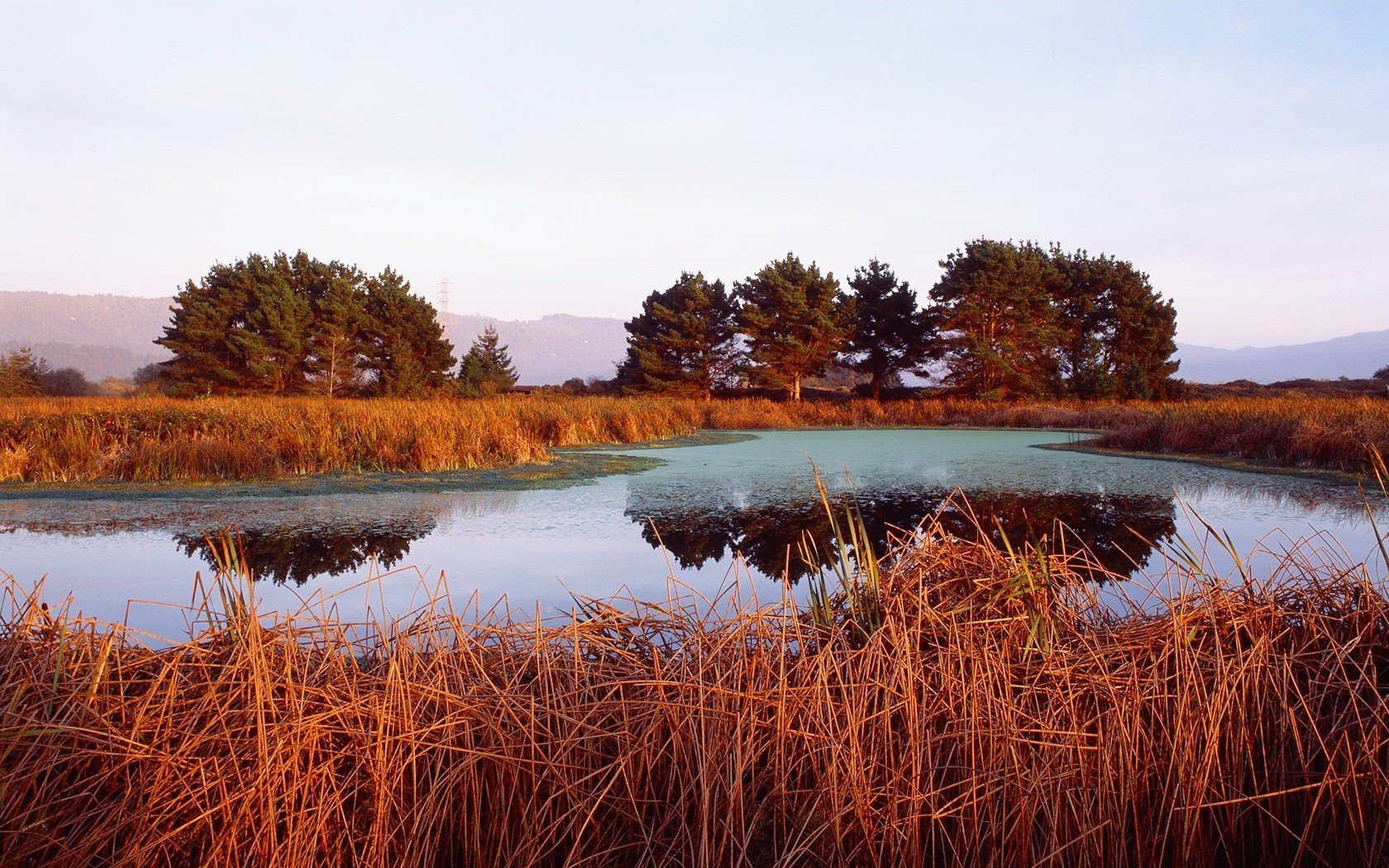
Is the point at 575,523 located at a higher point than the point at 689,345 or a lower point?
lower

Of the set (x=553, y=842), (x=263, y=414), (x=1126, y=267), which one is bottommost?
(x=553, y=842)

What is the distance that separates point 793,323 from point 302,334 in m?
16.1

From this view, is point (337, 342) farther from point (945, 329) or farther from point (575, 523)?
point (575, 523)

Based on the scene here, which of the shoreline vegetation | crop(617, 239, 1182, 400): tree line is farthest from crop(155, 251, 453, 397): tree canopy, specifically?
the shoreline vegetation

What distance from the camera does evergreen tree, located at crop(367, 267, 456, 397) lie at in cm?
2944

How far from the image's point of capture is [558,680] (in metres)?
1.96

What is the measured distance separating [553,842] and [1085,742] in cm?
111

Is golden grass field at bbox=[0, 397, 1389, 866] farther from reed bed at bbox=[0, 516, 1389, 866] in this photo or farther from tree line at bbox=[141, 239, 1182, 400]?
tree line at bbox=[141, 239, 1182, 400]

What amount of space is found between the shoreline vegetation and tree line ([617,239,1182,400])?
1249 centimetres

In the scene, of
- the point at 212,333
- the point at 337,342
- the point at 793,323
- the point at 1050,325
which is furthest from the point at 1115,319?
the point at 212,333

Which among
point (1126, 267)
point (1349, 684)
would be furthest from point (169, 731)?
point (1126, 267)

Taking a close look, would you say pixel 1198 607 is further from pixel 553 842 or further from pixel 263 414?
pixel 263 414

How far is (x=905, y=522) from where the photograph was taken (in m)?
6.11

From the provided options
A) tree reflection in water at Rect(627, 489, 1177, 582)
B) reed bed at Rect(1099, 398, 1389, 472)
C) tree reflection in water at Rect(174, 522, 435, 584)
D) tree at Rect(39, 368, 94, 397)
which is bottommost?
tree reflection in water at Rect(627, 489, 1177, 582)
